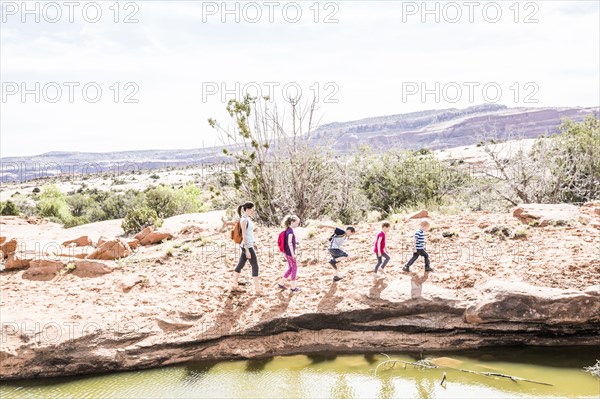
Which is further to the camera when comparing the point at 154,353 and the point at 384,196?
the point at 384,196

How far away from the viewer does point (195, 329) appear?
26.7 feet

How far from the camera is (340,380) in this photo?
6891 millimetres

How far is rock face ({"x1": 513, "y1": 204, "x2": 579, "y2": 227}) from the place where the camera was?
10828mm

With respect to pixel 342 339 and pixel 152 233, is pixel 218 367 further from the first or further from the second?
pixel 152 233

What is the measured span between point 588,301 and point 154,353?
23.3 feet

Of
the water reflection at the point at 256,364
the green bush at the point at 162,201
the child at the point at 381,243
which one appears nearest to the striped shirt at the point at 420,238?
the child at the point at 381,243

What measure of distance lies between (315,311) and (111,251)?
6076 mm

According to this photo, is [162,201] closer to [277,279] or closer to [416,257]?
[277,279]

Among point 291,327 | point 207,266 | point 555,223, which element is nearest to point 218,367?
point 291,327

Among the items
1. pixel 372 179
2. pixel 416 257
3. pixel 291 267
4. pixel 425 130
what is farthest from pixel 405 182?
pixel 425 130

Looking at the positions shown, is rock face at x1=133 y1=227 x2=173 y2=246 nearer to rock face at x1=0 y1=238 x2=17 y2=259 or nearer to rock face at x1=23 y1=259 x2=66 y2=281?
rock face at x1=23 y1=259 x2=66 y2=281

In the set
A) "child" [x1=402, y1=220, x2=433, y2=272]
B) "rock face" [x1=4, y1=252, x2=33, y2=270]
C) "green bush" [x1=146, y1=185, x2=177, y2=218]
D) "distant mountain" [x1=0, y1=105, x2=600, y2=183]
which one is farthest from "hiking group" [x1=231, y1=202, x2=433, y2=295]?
"distant mountain" [x1=0, y1=105, x2=600, y2=183]

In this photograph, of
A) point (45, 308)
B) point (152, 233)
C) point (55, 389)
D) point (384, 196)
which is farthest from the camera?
point (384, 196)

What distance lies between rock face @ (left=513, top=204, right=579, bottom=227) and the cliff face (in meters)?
0.95
